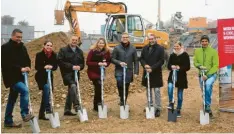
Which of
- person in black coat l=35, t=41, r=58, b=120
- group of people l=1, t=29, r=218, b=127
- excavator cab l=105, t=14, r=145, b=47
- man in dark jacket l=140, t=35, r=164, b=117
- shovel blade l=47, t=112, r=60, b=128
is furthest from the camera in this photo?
excavator cab l=105, t=14, r=145, b=47

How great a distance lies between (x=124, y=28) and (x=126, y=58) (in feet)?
29.1

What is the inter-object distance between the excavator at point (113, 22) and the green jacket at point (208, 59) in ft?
29.6

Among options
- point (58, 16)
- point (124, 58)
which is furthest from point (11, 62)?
point (58, 16)

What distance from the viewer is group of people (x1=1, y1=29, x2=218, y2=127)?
674cm

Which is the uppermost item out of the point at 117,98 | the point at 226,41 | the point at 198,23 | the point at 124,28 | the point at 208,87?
the point at 198,23

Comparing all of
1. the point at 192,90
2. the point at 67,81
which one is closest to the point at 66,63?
the point at 67,81

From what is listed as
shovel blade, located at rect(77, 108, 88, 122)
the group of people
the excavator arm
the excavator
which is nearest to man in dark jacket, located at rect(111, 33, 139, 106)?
the group of people

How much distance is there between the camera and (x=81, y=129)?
22.2 feet

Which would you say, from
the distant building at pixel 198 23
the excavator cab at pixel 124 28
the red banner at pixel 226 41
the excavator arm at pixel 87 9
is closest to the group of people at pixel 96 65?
the red banner at pixel 226 41

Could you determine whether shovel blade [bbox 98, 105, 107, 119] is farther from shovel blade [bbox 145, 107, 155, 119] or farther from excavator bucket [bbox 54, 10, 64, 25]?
excavator bucket [bbox 54, 10, 64, 25]

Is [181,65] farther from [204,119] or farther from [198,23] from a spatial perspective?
[198,23]

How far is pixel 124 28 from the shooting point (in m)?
16.6

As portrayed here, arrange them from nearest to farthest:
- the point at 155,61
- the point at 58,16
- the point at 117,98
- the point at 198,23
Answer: the point at 155,61, the point at 117,98, the point at 58,16, the point at 198,23

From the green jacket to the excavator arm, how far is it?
1038 cm
